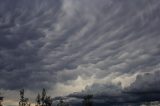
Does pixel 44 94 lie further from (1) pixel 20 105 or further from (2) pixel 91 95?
(2) pixel 91 95

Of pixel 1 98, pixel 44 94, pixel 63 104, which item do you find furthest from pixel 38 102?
pixel 1 98

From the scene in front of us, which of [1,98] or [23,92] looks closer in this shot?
[1,98]

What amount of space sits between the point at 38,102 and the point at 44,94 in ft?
15.2

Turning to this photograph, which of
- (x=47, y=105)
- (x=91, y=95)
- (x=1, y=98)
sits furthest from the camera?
(x=47, y=105)

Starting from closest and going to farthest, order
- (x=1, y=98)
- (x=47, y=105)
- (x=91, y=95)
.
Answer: (x=1, y=98), (x=91, y=95), (x=47, y=105)

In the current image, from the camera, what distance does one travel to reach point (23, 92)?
452ft

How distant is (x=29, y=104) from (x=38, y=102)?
803cm

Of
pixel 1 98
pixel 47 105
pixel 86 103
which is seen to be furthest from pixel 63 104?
pixel 1 98

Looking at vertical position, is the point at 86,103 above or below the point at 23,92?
below

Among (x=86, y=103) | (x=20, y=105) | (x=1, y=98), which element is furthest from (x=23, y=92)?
(x=86, y=103)

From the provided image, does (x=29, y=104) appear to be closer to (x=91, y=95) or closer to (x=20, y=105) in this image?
(x=20, y=105)

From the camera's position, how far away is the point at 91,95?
12569cm

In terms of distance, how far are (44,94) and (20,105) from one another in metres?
13.1

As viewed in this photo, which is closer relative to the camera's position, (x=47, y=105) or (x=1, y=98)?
(x=1, y=98)
